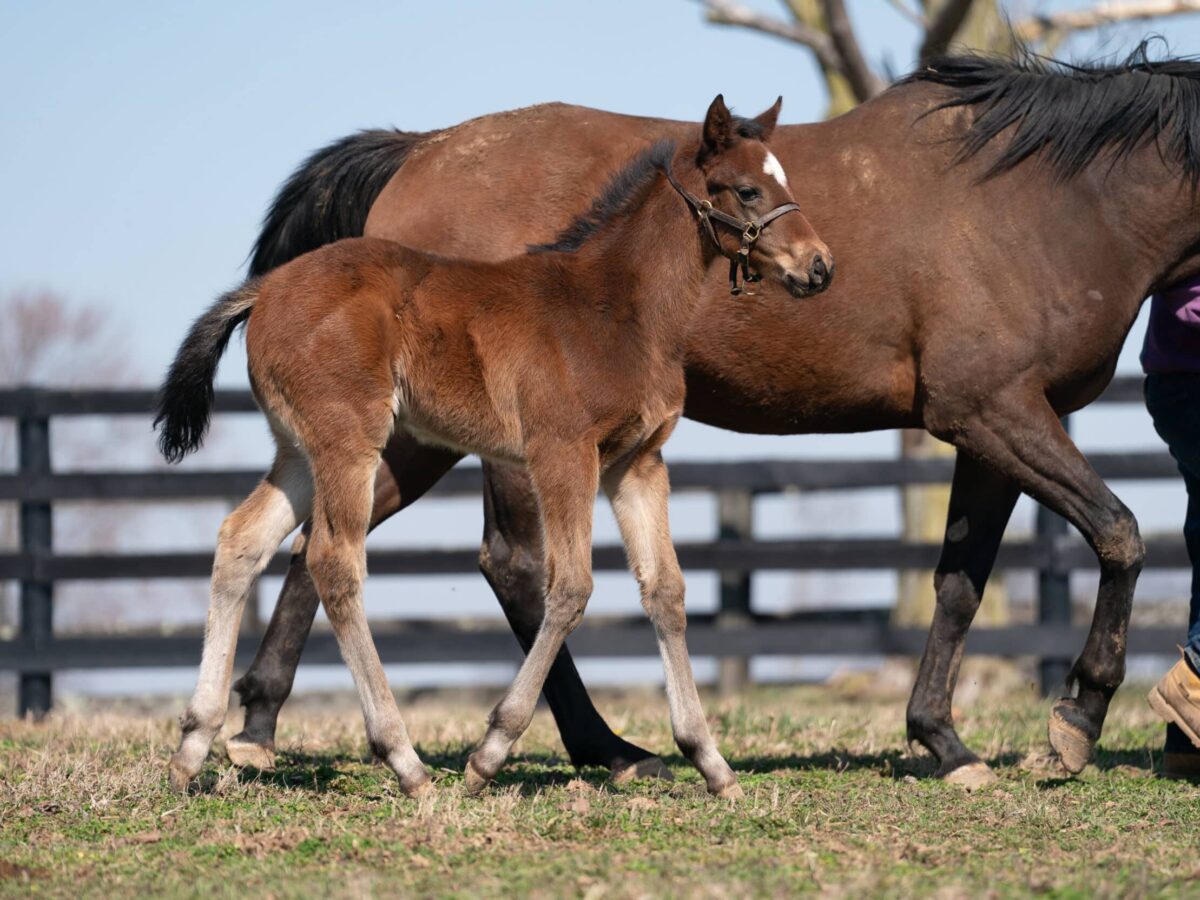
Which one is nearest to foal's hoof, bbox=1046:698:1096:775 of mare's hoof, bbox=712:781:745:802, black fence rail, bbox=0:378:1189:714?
mare's hoof, bbox=712:781:745:802

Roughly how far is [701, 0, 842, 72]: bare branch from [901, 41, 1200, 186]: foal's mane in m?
6.60

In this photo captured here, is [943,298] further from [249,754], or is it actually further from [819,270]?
[249,754]

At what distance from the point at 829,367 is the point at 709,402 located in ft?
1.49

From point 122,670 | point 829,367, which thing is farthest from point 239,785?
point 122,670

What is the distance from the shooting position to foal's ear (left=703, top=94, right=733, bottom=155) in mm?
4352

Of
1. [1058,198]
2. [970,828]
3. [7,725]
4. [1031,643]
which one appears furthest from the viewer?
[1031,643]

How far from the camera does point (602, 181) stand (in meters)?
5.29

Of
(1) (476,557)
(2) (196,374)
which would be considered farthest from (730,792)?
(1) (476,557)

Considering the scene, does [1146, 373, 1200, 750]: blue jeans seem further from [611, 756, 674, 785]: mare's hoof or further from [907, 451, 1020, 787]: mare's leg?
[611, 756, 674, 785]: mare's hoof

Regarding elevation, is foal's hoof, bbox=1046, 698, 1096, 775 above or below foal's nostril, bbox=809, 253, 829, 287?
below

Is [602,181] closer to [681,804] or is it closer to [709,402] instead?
[709,402]

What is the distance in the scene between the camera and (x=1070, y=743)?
4699 mm

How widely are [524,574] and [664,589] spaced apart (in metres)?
0.90

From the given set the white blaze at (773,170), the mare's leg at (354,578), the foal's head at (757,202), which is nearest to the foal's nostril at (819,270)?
the foal's head at (757,202)
